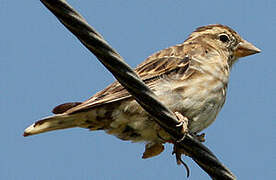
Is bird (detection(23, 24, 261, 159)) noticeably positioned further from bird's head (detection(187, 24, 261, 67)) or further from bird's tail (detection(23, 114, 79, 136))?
bird's head (detection(187, 24, 261, 67))

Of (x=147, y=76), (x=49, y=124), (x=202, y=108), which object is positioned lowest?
(x=202, y=108)

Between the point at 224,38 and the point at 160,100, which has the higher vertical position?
the point at 224,38

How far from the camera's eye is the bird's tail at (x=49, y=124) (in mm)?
6324

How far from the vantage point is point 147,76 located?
6.65 m

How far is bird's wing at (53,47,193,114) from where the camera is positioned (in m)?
6.23

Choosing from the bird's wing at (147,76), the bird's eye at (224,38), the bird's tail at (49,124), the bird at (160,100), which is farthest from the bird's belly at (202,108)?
the bird's eye at (224,38)

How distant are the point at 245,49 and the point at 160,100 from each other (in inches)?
97.6

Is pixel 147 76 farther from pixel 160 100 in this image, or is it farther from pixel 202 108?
pixel 202 108

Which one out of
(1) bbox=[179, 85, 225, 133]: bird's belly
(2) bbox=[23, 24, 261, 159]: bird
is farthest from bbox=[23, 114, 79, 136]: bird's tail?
(1) bbox=[179, 85, 225, 133]: bird's belly

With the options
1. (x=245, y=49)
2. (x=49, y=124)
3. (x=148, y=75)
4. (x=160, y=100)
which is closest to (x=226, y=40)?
(x=245, y=49)

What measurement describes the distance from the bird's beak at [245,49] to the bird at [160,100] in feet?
3.12

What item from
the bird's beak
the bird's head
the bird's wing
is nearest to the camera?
the bird's wing

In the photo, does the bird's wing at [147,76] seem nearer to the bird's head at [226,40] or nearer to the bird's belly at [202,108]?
the bird's belly at [202,108]

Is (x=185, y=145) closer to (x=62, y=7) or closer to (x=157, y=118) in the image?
(x=157, y=118)
